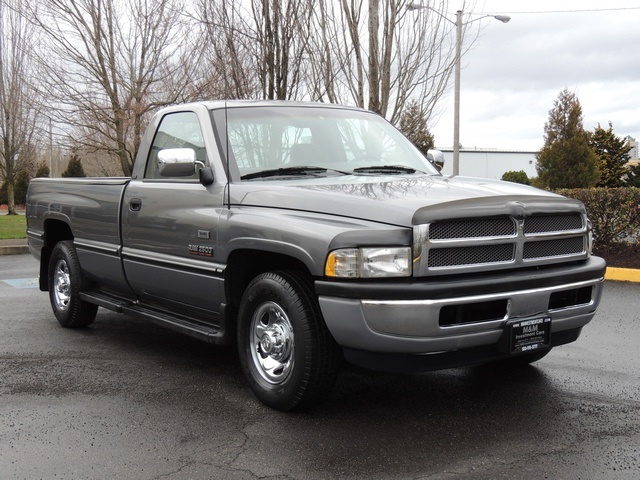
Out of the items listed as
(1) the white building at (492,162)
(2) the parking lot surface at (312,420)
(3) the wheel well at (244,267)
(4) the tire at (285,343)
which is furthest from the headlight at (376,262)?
(1) the white building at (492,162)

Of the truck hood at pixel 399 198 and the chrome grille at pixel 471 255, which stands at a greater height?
the truck hood at pixel 399 198

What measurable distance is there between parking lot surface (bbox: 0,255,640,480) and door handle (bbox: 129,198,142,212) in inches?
44.9

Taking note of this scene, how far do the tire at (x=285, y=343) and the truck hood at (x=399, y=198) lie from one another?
0.47 m

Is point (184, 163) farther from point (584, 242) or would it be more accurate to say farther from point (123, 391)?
point (584, 242)

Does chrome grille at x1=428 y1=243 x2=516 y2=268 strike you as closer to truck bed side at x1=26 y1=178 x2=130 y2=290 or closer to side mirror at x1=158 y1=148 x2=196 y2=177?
side mirror at x1=158 y1=148 x2=196 y2=177

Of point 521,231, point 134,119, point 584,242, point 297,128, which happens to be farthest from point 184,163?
point 134,119

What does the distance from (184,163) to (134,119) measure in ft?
46.7

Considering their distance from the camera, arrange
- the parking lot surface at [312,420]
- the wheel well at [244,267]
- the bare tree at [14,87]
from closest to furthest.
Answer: the parking lot surface at [312,420]
the wheel well at [244,267]
the bare tree at [14,87]

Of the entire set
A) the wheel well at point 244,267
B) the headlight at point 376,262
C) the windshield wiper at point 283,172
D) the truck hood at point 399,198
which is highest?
the windshield wiper at point 283,172

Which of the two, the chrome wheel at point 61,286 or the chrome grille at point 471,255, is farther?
the chrome wheel at point 61,286

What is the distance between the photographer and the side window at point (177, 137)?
17.0 ft

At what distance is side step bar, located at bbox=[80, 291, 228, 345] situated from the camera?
15.6 ft

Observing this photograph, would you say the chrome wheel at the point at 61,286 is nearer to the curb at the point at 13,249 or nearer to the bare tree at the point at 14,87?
the curb at the point at 13,249

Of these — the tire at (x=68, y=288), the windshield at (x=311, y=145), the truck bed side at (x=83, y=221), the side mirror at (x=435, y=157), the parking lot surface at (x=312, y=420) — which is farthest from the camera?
the tire at (x=68, y=288)
